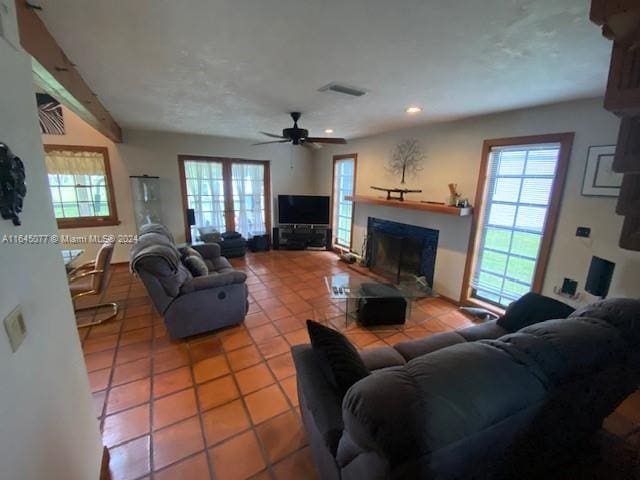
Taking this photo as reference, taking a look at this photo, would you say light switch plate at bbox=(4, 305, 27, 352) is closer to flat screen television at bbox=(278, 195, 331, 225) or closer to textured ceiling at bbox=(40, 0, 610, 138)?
textured ceiling at bbox=(40, 0, 610, 138)

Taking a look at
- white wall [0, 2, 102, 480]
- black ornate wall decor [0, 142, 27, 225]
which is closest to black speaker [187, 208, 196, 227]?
white wall [0, 2, 102, 480]

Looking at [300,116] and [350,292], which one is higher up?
[300,116]

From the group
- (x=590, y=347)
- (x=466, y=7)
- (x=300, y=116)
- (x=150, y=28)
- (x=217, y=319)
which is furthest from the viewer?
(x=300, y=116)

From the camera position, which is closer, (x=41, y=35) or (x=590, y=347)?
(x=590, y=347)

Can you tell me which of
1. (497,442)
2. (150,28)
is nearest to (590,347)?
(497,442)

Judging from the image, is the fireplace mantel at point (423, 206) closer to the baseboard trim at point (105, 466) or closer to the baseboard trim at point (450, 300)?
the baseboard trim at point (450, 300)

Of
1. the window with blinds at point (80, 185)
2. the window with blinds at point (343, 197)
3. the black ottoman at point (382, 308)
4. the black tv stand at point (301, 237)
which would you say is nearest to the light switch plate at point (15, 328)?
the black ottoman at point (382, 308)

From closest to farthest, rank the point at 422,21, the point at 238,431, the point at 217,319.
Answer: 1. the point at 422,21
2. the point at 238,431
3. the point at 217,319

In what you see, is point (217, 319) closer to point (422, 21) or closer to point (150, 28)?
point (150, 28)

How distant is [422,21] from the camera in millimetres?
1324

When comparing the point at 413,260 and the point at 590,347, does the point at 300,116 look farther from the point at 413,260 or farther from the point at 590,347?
the point at 590,347

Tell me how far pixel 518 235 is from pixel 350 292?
1962mm

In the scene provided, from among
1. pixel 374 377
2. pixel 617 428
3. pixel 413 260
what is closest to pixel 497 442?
pixel 374 377

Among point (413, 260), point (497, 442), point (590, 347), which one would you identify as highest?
point (590, 347)
